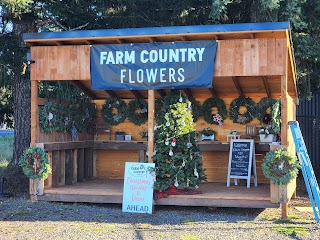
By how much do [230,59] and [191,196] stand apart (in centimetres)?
267

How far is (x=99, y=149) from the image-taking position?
521 inches

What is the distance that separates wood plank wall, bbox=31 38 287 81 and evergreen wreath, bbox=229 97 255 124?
9.52ft

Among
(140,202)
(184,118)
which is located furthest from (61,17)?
(140,202)

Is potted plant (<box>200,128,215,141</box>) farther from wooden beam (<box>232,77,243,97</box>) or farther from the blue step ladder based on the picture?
the blue step ladder

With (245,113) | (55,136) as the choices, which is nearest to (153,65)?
(55,136)

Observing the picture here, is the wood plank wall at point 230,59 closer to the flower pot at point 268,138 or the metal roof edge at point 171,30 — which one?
the metal roof edge at point 171,30

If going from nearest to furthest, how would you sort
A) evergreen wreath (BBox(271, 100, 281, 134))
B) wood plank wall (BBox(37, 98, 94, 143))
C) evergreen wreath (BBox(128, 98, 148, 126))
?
evergreen wreath (BBox(271, 100, 281, 134))
wood plank wall (BBox(37, 98, 94, 143))
evergreen wreath (BBox(128, 98, 148, 126))

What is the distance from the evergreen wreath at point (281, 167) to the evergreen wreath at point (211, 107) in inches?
138

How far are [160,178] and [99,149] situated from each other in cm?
386

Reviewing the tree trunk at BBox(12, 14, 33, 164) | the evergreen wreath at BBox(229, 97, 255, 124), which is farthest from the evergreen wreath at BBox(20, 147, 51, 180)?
the evergreen wreath at BBox(229, 97, 255, 124)

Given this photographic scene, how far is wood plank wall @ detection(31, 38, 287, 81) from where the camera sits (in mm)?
9148

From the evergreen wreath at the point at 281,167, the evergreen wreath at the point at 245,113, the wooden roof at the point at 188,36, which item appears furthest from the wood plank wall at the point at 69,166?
the evergreen wreath at the point at 281,167

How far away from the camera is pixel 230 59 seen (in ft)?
30.7

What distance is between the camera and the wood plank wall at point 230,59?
9148mm
